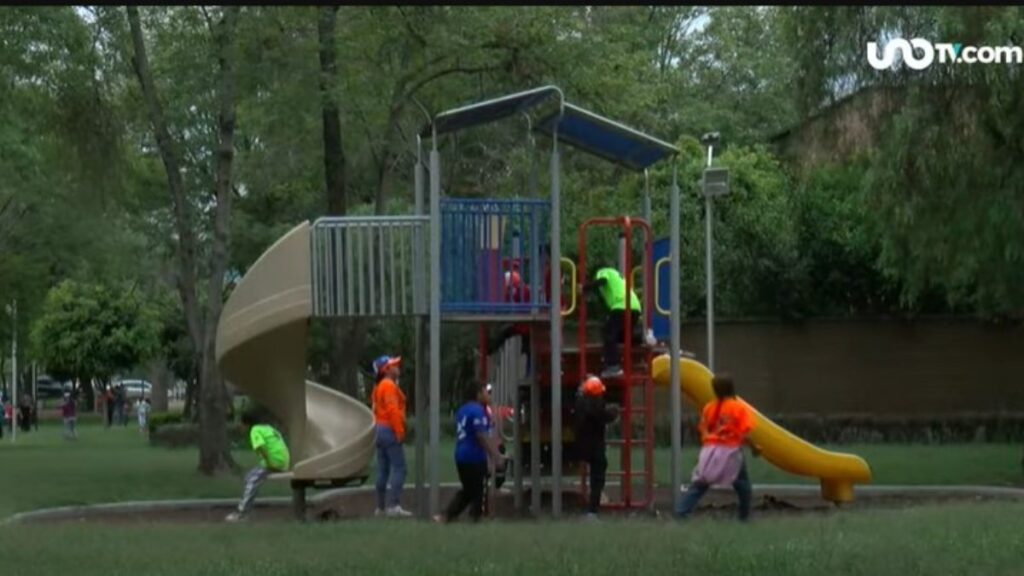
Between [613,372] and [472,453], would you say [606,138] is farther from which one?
[472,453]

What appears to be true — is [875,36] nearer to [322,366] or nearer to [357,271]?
[357,271]

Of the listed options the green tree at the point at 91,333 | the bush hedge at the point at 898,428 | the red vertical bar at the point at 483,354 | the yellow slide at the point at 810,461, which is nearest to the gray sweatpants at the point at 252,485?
the red vertical bar at the point at 483,354

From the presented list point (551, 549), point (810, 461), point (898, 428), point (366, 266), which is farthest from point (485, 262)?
point (898, 428)

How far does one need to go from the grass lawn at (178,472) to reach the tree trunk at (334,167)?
205cm

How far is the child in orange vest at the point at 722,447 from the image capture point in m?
19.0

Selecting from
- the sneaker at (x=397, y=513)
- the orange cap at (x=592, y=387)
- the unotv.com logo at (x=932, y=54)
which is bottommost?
the sneaker at (x=397, y=513)

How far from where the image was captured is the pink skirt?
746 inches

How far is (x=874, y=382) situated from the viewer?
137ft

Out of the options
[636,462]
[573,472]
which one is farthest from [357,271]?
[636,462]

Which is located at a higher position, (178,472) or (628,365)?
(628,365)

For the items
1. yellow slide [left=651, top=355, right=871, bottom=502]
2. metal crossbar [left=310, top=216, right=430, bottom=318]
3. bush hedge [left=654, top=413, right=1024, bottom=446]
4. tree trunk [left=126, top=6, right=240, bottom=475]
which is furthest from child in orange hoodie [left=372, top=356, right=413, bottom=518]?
bush hedge [left=654, top=413, right=1024, bottom=446]

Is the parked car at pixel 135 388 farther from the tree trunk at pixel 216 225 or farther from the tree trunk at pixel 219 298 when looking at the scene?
the tree trunk at pixel 219 298

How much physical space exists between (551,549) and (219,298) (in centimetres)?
1589

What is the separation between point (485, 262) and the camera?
20.8 metres
